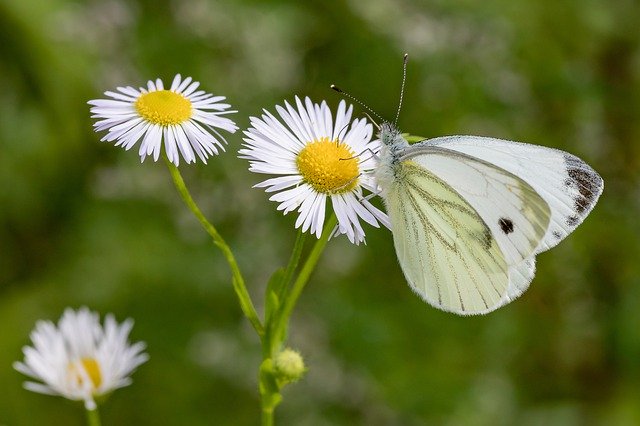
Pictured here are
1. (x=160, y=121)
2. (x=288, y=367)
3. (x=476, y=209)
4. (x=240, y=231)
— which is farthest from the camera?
(x=240, y=231)

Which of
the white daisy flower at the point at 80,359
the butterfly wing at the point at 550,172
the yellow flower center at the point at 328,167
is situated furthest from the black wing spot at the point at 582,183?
the white daisy flower at the point at 80,359

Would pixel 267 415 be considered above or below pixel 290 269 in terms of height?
below

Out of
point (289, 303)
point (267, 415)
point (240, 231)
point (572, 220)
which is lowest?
point (267, 415)

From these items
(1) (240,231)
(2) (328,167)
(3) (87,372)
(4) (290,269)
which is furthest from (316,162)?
(1) (240,231)

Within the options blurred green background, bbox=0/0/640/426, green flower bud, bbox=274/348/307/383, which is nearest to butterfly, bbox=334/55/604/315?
green flower bud, bbox=274/348/307/383

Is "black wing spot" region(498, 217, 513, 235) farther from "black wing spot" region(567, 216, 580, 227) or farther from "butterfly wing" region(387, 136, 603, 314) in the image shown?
"black wing spot" region(567, 216, 580, 227)

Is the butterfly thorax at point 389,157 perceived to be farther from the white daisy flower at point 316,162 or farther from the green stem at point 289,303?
the green stem at point 289,303

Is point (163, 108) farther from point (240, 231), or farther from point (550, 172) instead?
point (240, 231)

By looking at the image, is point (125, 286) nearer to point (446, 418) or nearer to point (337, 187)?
point (446, 418)
